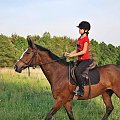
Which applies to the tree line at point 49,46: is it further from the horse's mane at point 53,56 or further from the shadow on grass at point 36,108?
the horse's mane at point 53,56

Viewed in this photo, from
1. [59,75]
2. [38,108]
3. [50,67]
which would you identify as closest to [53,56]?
[50,67]

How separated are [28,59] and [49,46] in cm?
4607

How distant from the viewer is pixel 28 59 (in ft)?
24.2

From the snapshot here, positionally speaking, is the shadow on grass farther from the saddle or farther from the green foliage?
the green foliage

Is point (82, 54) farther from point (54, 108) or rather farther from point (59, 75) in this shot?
point (54, 108)

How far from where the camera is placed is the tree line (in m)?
48.2

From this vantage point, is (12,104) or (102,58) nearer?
(12,104)

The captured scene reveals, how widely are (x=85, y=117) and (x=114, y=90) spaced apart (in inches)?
52.8

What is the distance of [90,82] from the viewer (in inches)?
299

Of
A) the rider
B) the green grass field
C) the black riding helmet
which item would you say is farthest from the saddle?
the green grass field

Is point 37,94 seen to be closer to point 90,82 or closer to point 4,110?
point 4,110

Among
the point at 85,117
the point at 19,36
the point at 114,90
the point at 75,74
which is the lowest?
the point at 85,117

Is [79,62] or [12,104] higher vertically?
[79,62]

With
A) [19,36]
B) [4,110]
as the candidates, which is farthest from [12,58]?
[4,110]
